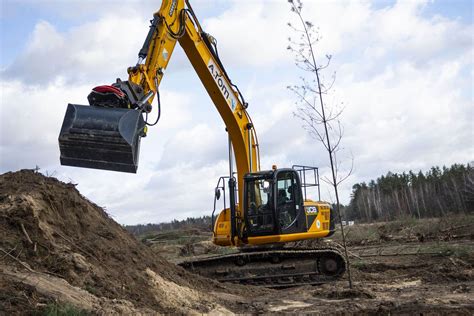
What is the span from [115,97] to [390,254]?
1295 cm

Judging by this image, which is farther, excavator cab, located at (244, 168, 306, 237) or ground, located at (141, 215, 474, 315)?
excavator cab, located at (244, 168, 306, 237)

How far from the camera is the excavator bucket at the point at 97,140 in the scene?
7.89m

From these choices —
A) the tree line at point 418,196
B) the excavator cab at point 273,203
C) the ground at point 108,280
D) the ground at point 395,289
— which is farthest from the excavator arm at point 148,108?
the tree line at point 418,196

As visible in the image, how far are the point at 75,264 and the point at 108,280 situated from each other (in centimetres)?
53

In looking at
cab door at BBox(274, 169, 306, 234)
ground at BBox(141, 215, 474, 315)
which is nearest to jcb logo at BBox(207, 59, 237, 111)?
cab door at BBox(274, 169, 306, 234)

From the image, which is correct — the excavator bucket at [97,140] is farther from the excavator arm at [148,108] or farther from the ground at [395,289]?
the ground at [395,289]

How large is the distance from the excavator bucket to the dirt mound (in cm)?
117

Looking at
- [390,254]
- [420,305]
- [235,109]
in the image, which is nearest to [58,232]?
[420,305]

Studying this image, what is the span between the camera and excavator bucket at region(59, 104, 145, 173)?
7.89 meters

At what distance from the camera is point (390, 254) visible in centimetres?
1841

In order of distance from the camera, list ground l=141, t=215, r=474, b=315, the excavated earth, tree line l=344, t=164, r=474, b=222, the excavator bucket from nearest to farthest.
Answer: the excavated earth < the excavator bucket < ground l=141, t=215, r=474, b=315 < tree line l=344, t=164, r=474, b=222

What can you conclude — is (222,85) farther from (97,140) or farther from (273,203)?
(97,140)

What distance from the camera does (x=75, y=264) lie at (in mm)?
7828

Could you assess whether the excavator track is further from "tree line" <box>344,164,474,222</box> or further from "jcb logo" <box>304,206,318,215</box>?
"tree line" <box>344,164,474,222</box>
